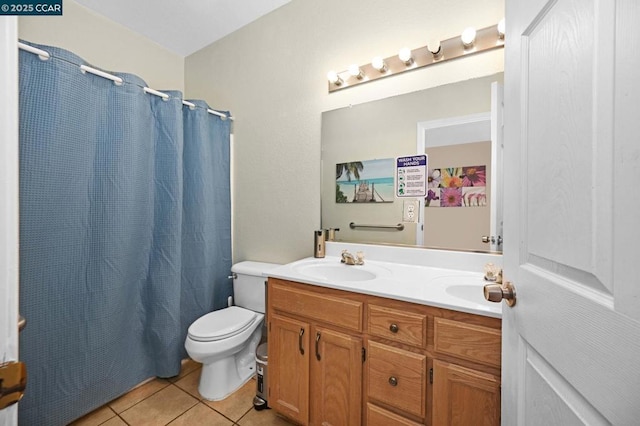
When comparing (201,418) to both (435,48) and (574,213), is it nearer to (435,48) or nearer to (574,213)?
(574,213)

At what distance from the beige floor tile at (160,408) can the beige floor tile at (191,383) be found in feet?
0.09

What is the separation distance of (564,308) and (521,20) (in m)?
0.67

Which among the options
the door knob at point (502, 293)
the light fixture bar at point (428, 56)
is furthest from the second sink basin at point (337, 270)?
the light fixture bar at point (428, 56)

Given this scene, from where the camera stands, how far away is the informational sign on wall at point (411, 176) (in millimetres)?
1489

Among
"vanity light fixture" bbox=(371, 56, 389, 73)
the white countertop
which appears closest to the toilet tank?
the white countertop

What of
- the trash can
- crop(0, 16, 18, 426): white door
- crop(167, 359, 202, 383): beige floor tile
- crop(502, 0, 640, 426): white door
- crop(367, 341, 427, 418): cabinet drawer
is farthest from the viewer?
crop(167, 359, 202, 383): beige floor tile

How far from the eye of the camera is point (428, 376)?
986mm

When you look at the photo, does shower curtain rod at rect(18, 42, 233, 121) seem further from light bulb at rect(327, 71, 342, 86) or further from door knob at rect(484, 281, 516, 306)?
door knob at rect(484, 281, 516, 306)

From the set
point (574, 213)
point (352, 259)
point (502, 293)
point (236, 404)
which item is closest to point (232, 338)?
point (236, 404)

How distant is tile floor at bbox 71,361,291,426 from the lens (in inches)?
56.9

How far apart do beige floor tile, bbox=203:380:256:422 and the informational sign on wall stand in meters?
1.56

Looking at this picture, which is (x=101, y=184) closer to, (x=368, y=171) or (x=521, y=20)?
(x=368, y=171)

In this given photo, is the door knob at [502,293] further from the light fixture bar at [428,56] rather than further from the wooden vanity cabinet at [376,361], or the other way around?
the light fixture bar at [428,56]

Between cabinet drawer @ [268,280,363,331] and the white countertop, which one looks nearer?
the white countertop
